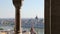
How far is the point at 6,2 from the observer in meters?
11.9

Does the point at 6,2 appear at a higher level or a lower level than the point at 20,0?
higher

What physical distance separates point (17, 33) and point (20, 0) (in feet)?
2.53
